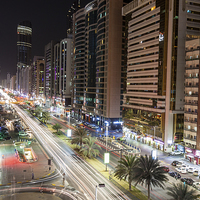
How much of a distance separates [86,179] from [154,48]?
49.8 m

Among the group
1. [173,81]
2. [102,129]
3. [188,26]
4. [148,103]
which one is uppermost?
[188,26]

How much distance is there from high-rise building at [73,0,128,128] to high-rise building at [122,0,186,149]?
15.1 metres

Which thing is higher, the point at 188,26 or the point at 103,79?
the point at 188,26

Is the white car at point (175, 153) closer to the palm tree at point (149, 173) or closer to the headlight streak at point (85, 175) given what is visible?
the headlight streak at point (85, 175)

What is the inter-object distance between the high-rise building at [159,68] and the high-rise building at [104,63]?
1509 cm

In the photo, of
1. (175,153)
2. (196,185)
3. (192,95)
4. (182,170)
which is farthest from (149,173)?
(192,95)

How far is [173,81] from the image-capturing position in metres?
70.9

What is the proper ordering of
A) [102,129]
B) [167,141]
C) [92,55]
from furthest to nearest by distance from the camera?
[92,55] → [102,129] → [167,141]

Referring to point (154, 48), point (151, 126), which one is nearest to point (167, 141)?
point (151, 126)

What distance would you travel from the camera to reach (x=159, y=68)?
7469cm

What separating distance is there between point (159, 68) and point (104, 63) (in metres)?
36.1

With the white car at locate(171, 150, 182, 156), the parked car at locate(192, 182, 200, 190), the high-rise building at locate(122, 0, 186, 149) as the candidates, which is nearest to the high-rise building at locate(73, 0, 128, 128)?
the high-rise building at locate(122, 0, 186, 149)

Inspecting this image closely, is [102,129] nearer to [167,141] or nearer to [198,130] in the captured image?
[167,141]

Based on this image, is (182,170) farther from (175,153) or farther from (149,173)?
(149,173)
